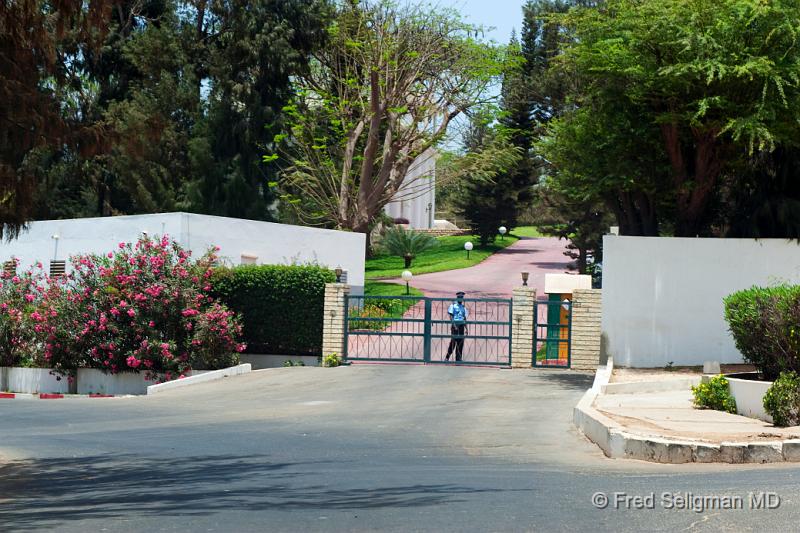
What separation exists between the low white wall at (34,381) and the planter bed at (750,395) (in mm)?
17850

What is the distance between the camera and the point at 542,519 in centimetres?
751

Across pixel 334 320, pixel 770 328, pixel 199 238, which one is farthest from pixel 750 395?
pixel 199 238

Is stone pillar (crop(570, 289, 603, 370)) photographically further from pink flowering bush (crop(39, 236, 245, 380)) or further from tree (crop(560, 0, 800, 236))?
pink flowering bush (crop(39, 236, 245, 380))

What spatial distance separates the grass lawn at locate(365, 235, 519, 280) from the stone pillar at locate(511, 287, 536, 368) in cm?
2878

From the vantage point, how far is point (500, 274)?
180ft

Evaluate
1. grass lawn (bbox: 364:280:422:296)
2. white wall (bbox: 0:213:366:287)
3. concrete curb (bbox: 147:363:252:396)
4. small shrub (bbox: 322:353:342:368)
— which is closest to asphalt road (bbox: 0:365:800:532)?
concrete curb (bbox: 147:363:252:396)

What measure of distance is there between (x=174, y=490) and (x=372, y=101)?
3403 centimetres

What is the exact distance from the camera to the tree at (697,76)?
2098cm

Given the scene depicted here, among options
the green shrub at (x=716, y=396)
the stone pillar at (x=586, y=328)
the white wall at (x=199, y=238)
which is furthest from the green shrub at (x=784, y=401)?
the white wall at (x=199, y=238)

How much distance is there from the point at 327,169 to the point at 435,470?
37.7 meters

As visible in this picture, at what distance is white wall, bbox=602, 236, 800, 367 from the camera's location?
73.3 feet

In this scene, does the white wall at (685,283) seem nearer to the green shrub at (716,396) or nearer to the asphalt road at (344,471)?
the asphalt road at (344,471)

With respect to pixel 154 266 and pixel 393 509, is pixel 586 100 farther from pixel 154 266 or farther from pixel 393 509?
pixel 393 509

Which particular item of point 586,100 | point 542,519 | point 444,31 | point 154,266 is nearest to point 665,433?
point 542,519
